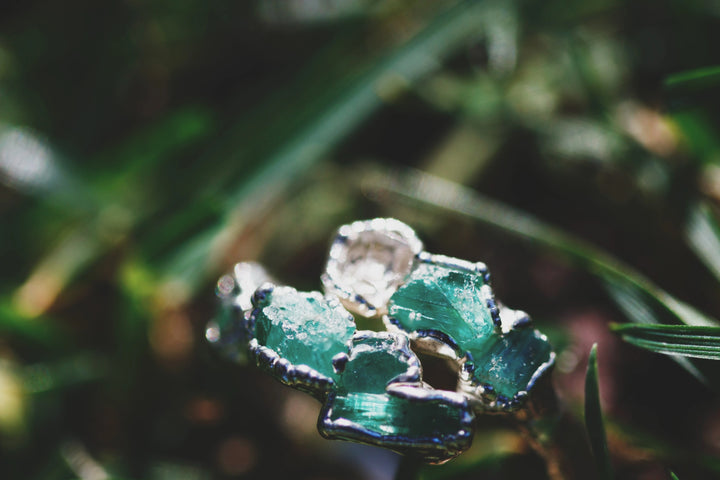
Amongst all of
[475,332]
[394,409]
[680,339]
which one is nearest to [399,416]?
[394,409]

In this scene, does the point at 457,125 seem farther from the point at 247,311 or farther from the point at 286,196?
the point at 247,311

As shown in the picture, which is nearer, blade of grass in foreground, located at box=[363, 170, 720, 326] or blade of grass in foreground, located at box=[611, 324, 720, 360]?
blade of grass in foreground, located at box=[611, 324, 720, 360]

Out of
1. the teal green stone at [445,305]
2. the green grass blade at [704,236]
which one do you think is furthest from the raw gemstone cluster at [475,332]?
the green grass blade at [704,236]

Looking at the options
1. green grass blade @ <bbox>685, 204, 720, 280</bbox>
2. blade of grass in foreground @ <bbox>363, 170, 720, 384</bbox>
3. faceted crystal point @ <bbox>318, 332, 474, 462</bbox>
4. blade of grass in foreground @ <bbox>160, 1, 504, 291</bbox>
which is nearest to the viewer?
faceted crystal point @ <bbox>318, 332, 474, 462</bbox>

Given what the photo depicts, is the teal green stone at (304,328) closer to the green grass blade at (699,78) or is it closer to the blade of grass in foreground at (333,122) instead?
the blade of grass in foreground at (333,122)

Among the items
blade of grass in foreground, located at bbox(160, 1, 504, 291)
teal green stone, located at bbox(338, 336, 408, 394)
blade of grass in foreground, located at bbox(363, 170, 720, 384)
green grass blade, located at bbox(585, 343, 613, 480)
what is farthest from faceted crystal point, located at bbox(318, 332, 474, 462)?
blade of grass in foreground, located at bbox(160, 1, 504, 291)

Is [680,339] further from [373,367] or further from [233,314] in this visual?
[233,314]

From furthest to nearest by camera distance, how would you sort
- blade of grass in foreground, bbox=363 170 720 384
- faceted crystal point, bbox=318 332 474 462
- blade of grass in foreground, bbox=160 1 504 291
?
blade of grass in foreground, bbox=160 1 504 291 < blade of grass in foreground, bbox=363 170 720 384 < faceted crystal point, bbox=318 332 474 462

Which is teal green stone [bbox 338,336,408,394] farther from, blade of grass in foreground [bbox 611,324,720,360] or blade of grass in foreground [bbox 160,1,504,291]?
blade of grass in foreground [bbox 160,1,504,291]
